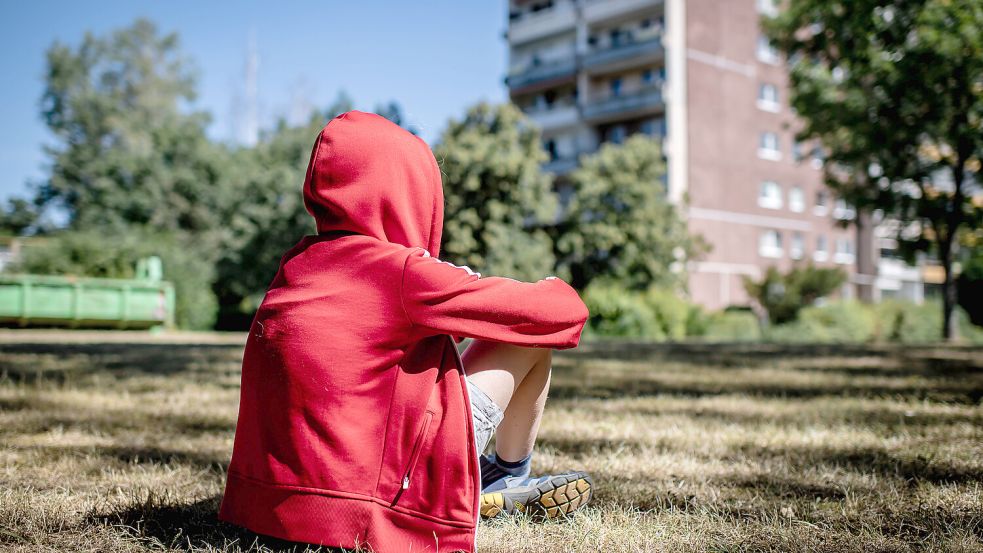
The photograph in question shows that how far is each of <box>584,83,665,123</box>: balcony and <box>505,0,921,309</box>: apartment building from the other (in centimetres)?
5

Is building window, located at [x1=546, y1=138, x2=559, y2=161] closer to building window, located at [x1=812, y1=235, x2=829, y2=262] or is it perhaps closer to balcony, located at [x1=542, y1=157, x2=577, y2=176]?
balcony, located at [x1=542, y1=157, x2=577, y2=176]

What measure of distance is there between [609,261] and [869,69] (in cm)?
1652

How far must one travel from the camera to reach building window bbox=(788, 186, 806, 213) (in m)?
42.0

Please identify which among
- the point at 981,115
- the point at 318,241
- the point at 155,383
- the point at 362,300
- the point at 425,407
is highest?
the point at 981,115

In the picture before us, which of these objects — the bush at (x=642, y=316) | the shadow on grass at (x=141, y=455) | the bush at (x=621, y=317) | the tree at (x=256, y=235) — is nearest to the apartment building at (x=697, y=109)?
the bush at (x=642, y=316)

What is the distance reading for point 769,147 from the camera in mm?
41344

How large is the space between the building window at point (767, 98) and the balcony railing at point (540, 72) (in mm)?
10158

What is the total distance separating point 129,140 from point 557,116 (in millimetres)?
23774

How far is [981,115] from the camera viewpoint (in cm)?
1414

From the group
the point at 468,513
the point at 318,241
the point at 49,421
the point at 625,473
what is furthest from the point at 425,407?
the point at 49,421

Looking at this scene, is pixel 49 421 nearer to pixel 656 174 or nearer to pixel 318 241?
pixel 318 241

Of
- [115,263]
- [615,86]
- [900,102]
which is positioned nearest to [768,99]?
[615,86]

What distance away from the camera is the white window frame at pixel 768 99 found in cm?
4125

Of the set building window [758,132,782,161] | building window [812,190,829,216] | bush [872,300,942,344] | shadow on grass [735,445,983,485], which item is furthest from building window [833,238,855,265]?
shadow on grass [735,445,983,485]
